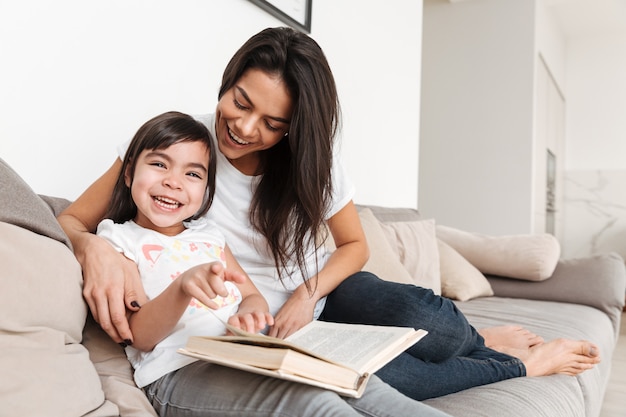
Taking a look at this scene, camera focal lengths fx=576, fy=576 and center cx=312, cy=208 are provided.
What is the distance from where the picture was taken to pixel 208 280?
2.58 feet

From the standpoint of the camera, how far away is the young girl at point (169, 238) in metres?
0.92

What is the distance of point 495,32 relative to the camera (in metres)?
4.59

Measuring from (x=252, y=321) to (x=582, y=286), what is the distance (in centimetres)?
204

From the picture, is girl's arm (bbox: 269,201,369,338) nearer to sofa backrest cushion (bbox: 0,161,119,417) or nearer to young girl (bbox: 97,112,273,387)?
young girl (bbox: 97,112,273,387)

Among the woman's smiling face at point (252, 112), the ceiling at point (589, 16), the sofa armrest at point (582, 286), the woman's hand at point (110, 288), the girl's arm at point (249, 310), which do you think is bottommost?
the sofa armrest at point (582, 286)

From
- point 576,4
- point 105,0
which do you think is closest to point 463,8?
point 576,4

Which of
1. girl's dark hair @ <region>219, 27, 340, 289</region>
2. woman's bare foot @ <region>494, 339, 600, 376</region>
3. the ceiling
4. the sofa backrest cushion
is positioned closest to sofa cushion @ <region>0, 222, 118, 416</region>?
the sofa backrest cushion

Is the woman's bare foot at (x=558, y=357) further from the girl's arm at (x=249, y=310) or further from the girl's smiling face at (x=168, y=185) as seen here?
the girl's smiling face at (x=168, y=185)

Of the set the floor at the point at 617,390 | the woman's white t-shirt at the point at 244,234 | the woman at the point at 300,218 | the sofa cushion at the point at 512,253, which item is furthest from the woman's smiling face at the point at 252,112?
the floor at the point at 617,390

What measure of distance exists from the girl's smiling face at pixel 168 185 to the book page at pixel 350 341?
0.33 m

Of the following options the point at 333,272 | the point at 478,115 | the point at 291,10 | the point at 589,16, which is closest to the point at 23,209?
the point at 333,272

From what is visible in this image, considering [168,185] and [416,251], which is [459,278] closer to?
[416,251]

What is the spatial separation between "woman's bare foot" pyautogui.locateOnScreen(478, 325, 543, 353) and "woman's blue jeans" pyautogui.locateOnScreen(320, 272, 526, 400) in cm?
21

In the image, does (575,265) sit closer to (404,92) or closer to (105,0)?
(404,92)
